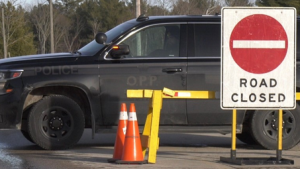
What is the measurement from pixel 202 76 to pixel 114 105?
1.31 m

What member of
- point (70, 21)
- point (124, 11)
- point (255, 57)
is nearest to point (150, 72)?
point (255, 57)

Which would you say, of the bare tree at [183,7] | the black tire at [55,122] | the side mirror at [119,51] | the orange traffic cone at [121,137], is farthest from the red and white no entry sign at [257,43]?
the bare tree at [183,7]

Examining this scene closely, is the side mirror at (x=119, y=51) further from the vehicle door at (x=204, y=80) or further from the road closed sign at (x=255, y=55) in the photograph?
the road closed sign at (x=255, y=55)

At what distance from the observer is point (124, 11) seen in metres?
49.9

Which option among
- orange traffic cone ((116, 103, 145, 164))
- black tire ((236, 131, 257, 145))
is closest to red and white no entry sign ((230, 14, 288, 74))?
orange traffic cone ((116, 103, 145, 164))

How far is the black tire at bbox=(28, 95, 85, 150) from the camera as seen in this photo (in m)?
8.74

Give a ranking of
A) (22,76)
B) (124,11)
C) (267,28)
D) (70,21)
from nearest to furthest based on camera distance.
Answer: (267,28), (22,76), (124,11), (70,21)

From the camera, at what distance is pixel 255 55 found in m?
7.27

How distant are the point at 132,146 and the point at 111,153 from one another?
1230 millimetres

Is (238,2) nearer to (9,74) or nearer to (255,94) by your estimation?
(9,74)

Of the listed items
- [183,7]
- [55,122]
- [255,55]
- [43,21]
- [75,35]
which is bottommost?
[55,122]

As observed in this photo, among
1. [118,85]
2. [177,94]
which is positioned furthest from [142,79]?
[177,94]

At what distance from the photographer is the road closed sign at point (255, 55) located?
7242mm

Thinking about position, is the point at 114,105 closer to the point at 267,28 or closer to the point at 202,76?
the point at 202,76
